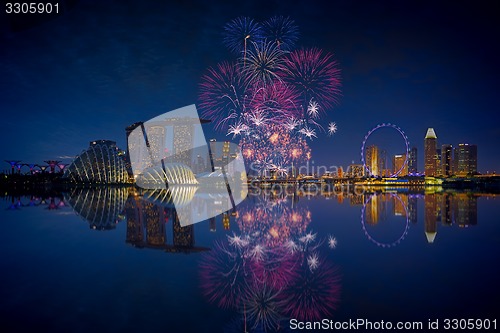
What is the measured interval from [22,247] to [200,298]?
29.5 feet

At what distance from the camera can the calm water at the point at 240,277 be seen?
591 centimetres

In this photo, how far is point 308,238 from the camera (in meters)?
12.7

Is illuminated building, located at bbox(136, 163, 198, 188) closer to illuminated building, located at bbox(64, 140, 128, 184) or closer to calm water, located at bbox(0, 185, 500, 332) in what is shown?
illuminated building, located at bbox(64, 140, 128, 184)

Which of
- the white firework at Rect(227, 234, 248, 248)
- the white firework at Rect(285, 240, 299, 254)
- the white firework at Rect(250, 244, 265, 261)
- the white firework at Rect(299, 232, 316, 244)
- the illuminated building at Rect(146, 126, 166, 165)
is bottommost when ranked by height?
the white firework at Rect(227, 234, 248, 248)

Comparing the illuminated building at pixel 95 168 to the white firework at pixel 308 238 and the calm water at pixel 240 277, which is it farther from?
the white firework at pixel 308 238

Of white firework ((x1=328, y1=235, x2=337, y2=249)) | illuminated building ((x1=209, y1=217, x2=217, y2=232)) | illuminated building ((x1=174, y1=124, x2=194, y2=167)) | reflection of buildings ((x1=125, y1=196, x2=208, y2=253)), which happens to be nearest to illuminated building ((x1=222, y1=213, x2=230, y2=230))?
illuminated building ((x1=209, y1=217, x2=217, y2=232))

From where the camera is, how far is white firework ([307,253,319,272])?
8.81 metres

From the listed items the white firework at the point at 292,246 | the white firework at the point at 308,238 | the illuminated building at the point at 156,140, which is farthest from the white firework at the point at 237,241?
the illuminated building at the point at 156,140

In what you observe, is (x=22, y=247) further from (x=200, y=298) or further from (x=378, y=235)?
(x=378, y=235)

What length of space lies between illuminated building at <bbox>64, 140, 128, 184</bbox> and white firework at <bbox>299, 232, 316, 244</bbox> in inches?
3642

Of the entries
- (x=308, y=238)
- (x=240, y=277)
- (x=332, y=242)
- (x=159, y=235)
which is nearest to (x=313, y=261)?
(x=240, y=277)

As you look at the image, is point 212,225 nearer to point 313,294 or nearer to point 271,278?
point 271,278

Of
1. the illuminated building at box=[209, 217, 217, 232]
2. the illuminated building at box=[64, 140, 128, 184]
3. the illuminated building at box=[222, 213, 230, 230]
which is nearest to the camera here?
the illuminated building at box=[209, 217, 217, 232]

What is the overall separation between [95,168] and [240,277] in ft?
318
